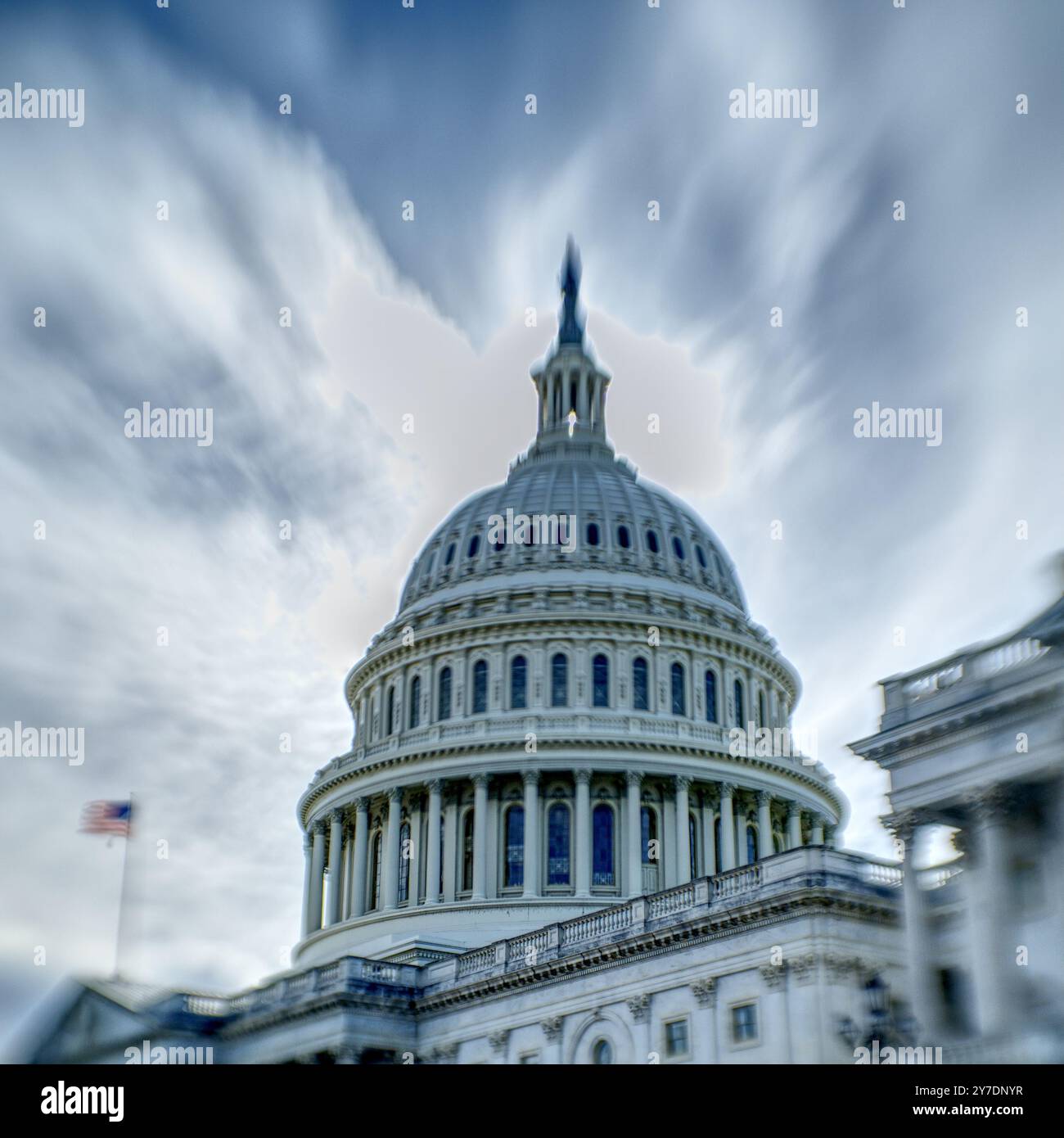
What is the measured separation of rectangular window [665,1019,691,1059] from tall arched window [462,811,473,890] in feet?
91.1

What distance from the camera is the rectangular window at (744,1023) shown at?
47.8m

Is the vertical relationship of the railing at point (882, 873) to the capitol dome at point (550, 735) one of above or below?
below

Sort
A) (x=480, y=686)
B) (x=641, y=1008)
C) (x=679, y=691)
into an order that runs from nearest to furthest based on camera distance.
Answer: (x=641, y=1008)
(x=679, y=691)
(x=480, y=686)

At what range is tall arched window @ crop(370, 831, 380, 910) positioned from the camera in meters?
82.2

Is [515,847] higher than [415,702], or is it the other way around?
[415,702]

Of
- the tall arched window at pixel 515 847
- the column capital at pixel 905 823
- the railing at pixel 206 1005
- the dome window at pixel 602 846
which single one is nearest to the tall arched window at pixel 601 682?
the dome window at pixel 602 846

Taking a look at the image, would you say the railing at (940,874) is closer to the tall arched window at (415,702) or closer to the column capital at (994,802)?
the column capital at (994,802)

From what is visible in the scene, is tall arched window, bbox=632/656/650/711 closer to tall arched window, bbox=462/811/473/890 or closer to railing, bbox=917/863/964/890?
tall arched window, bbox=462/811/473/890

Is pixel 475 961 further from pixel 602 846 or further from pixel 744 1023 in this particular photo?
pixel 602 846

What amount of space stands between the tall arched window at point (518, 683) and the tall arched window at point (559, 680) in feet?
4.66

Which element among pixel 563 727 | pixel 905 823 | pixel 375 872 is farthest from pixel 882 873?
pixel 375 872

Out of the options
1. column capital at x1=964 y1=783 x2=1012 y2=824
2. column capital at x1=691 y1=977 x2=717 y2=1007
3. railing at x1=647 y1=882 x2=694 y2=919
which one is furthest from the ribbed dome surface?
column capital at x1=964 y1=783 x2=1012 y2=824

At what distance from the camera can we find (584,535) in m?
89.7

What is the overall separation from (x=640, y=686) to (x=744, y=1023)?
36.3 m
